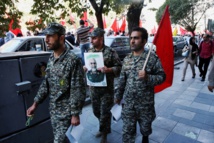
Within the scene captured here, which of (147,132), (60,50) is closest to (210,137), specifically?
(147,132)

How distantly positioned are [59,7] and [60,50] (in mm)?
4333

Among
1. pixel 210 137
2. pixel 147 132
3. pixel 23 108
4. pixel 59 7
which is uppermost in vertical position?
pixel 59 7

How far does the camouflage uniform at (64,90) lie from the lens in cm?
203

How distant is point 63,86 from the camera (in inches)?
81.3

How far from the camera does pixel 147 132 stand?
252 cm

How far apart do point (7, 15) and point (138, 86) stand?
3.74 metres

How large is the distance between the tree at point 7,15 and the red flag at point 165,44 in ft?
10.8

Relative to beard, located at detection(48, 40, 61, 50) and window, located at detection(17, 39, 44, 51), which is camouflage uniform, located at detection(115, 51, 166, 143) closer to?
beard, located at detection(48, 40, 61, 50)

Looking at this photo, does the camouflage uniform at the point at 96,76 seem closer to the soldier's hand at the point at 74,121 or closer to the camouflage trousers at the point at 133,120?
the camouflage trousers at the point at 133,120

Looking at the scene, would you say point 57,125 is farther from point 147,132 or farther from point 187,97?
point 187,97

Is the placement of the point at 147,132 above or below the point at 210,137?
above

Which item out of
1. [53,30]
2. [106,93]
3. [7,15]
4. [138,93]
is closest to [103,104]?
[106,93]

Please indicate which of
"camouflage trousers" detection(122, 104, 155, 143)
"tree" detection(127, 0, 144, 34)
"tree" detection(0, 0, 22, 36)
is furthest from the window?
"camouflage trousers" detection(122, 104, 155, 143)

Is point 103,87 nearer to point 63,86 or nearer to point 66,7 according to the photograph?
point 63,86
